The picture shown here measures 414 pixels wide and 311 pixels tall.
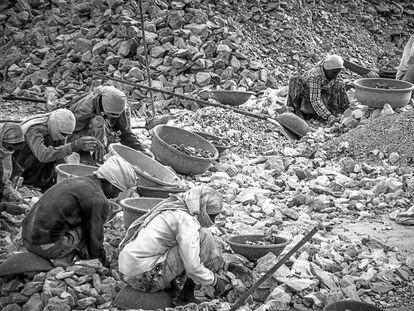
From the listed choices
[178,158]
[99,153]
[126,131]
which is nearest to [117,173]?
[99,153]

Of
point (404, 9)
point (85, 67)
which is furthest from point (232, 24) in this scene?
point (404, 9)

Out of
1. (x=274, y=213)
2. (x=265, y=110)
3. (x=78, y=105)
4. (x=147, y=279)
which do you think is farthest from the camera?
(x=265, y=110)

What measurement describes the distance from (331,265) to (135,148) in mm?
2836

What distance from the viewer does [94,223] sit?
4848mm

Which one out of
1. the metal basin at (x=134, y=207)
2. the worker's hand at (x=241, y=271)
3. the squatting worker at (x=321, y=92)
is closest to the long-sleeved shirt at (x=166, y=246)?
the worker's hand at (x=241, y=271)

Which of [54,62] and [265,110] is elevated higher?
[265,110]

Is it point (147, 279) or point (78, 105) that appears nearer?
point (147, 279)

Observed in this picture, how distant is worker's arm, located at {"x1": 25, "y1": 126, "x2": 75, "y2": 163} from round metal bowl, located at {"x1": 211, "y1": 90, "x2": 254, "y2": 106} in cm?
401

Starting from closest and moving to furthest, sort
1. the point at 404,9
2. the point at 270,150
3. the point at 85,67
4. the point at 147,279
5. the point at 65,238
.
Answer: the point at 147,279, the point at 65,238, the point at 270,150, the point at 85,67, the point at 404,9

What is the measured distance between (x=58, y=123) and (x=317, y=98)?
421cm

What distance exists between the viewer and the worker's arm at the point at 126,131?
720 centimetres

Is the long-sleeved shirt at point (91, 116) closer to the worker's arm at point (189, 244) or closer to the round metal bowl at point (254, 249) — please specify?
the round metal bowl at point (254, 249)

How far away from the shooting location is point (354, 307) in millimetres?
4117

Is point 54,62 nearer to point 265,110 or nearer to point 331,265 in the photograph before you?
point 265,110
